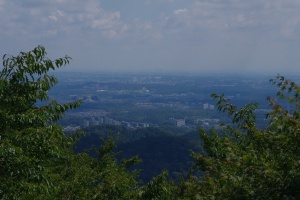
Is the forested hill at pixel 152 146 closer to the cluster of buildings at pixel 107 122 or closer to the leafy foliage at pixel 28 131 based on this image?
the cluster of buildings at pixel 107 122

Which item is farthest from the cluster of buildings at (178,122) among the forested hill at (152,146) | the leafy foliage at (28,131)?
the leafy foliage at (28,131)

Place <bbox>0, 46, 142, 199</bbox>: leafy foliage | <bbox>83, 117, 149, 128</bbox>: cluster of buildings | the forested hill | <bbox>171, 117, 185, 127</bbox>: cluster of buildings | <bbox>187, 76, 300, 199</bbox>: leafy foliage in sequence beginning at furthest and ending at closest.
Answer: <bbox>171, 117, 185, 127</bbox>: cluster of buildings < <bbox>83, 117, 149, 128</bbox>: cluster of buildings < the forested hill < <bbox>0, 46, 142, 199</bbox>: leafy foliage < <bbox>187, 76, 300, 199</bbox>: leafy foliage

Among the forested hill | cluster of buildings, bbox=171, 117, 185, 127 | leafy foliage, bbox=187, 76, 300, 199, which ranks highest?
leafy foliage, bbox=187, 76, 300, 199

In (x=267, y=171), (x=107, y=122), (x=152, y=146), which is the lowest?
(x=107, y=122)

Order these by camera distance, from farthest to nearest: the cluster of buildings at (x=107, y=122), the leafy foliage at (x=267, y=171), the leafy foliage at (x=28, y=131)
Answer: the cluster of buildings at (x=107, y=122)
the leafy foliage at (x=28, y=131)
the leafy foliage at (x=267, y=171)

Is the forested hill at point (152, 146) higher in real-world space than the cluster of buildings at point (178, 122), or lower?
higher

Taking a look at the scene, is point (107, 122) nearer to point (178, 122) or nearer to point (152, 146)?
point (178, 122)

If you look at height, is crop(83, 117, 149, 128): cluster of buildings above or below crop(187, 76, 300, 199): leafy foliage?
below

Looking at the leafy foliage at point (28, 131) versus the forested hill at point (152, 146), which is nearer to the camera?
the leafy foliage at point (28, 131)

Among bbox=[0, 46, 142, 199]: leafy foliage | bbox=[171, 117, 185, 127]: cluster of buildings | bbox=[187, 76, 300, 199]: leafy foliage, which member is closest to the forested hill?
bbox=[171, 117, 185, 127]: cluster of buildings

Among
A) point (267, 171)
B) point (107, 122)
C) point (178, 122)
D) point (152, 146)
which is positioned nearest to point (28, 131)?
point (267, 171)

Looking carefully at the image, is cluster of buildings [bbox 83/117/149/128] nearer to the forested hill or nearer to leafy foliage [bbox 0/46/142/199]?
the forested hill
